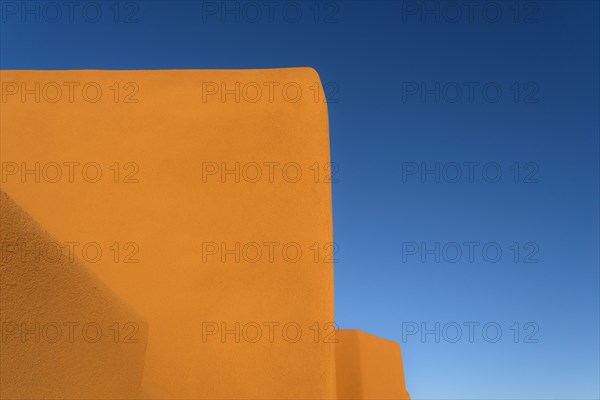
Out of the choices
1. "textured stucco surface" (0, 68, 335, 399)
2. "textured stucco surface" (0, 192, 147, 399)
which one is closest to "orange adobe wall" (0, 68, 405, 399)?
"textured stucco surface" (0, 68, 335, 399)

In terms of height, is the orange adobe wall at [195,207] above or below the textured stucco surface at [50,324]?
above

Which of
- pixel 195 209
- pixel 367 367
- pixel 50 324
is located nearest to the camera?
pixel 50 324

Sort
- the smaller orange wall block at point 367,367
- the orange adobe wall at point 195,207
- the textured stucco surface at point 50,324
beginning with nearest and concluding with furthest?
the textured stucco surface at point 50,324 → the orange adobe wall at point 195,207 → the smaller orange wall block at point 367,367

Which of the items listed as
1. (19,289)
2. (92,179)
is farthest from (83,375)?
(92,179)

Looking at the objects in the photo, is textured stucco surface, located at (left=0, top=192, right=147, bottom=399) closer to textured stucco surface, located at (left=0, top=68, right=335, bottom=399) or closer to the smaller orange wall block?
textured stucco surface, located at (left=0, top=68, right=335, bottom=399)

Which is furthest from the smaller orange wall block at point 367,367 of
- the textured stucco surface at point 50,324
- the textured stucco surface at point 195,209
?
the textured stucco surface at point 50,324

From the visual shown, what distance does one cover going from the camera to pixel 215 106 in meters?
4.51

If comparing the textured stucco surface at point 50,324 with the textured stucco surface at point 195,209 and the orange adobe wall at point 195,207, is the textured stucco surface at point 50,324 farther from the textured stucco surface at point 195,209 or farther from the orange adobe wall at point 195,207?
the textured stucco surface at point 195,209

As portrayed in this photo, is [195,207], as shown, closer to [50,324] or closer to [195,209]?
[195,209]

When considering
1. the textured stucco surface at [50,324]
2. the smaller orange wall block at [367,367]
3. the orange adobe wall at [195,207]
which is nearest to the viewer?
the textured stucco surface at [50,324]

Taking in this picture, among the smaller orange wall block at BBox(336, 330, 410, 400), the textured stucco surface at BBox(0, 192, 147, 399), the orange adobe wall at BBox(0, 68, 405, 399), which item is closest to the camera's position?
the textured stucco surface at BBox(0, 192, 147, 399)

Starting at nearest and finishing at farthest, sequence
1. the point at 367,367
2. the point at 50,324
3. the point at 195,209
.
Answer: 1. the point at 50,324
2. the point at 195,209
3. the point at 367,367

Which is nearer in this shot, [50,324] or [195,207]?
[50,324]

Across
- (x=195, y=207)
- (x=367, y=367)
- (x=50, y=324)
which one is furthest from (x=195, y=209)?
(x=367, y=367)
